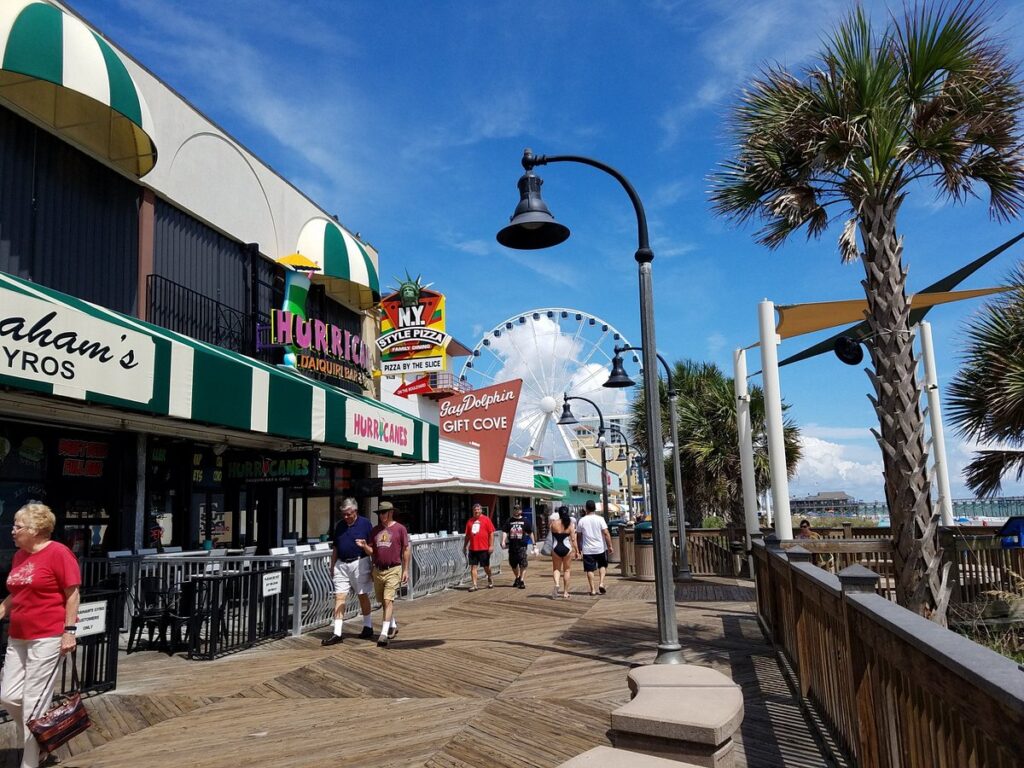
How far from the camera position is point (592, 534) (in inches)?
551

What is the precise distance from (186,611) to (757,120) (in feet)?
26.4

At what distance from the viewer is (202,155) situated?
13656mm

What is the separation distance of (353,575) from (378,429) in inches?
237

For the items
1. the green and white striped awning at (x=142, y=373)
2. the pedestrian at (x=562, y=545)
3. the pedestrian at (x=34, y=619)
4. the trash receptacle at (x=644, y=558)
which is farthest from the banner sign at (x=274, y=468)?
the trash receptacle at (x=644, y=558)

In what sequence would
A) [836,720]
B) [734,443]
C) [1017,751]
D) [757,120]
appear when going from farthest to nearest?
[734,443]
[757,120]
[836,720]
[1017,751]

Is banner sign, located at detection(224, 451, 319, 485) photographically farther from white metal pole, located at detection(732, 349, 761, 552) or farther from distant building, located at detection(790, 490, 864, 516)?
distant building, located at detection(790, 490, 864, 516)

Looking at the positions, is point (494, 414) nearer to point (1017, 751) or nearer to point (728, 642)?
point (728, 642)

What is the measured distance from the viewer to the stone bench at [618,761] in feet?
10.6

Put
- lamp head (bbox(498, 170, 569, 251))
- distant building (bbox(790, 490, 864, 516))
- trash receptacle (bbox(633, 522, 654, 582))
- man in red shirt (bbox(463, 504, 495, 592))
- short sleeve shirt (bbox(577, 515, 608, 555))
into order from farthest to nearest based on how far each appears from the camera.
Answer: distant building (bbox(790, 490, 864, 516)) → trash receptacle (bbox(633, 522, 654, 582)) → man in red shirt (bbox(463, 504, 495, 592)) → short sleeve shirt (bbox(577, 515, 608, 555)) → lamp head (bbox(498, 170, 569, 251))

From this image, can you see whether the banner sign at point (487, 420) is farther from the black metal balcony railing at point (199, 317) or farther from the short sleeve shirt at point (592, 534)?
the black metal balcony railing at point (199, 317)

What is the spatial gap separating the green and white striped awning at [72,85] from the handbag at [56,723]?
722 centimetres

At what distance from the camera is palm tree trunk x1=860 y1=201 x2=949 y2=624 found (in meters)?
6.41

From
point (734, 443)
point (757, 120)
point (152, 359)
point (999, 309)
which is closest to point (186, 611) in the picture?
point (152, 359)

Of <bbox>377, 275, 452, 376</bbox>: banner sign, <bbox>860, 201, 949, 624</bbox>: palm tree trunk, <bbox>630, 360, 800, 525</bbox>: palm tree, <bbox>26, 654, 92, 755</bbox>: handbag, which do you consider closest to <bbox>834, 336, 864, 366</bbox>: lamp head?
<bbox>860, 201, 949, 624</bbox>: palm tree trunk
